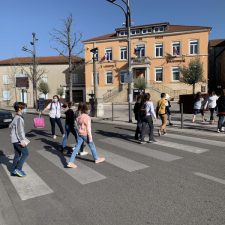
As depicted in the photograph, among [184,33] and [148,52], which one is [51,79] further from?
[184,33]

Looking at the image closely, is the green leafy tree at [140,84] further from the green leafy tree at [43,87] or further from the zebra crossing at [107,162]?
the zebra crossing at [107,162]

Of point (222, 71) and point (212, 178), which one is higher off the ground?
point (222, 71)

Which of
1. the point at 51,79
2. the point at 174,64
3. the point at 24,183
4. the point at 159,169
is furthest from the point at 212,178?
the point at 51,79

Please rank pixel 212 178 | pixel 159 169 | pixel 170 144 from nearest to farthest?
pixel 212 178
pixel 159 169
pixel 170 144

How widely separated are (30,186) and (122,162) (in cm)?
242

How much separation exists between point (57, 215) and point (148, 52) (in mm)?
41381

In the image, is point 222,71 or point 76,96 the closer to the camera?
point 222,71

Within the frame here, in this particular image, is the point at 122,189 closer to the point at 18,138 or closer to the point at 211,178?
the point at 211,178

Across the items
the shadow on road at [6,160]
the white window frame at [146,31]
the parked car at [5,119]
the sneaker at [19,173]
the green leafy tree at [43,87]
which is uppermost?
the white window frame at [146,31]

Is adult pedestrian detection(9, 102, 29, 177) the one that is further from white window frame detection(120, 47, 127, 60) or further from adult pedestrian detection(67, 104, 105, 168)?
white window frame detection(120, 47, 127, 60)

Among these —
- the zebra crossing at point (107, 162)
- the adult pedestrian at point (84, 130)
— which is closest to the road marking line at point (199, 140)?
the zebra crossing at point (107, 162)

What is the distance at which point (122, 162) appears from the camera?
7.12 metres

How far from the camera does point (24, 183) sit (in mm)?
5797

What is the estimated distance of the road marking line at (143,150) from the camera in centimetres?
745
